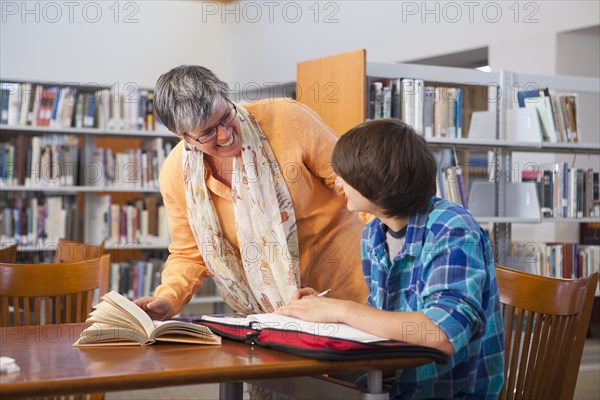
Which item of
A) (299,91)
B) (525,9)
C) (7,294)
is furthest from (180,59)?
(7,294)

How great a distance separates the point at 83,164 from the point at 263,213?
148 inches

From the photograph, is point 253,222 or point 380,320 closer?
point 380,320

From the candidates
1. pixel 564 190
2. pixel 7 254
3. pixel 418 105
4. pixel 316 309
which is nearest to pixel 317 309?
pixel 316 309

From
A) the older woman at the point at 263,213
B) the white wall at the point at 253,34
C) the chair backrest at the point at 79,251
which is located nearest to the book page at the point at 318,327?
the older woman at the point at 263,213

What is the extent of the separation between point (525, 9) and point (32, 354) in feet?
17.1

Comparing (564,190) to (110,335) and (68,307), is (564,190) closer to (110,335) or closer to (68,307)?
(68,307)

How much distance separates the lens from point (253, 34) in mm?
8367

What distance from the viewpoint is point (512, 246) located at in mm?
4672

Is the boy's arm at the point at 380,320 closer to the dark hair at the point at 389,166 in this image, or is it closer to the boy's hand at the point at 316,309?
the boy's hand at the point at 316,309

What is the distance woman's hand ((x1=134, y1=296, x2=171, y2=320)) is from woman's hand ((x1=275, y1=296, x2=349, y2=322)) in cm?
35

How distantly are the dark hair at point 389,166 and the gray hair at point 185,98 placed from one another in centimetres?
44

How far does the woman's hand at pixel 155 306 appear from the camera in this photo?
1641mm

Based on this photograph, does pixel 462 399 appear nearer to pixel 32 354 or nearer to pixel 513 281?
pixel 513 281

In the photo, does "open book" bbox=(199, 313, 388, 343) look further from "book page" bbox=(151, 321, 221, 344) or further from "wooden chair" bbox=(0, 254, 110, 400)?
"wooden chair" bbox=(0, 254, 110, 400)
